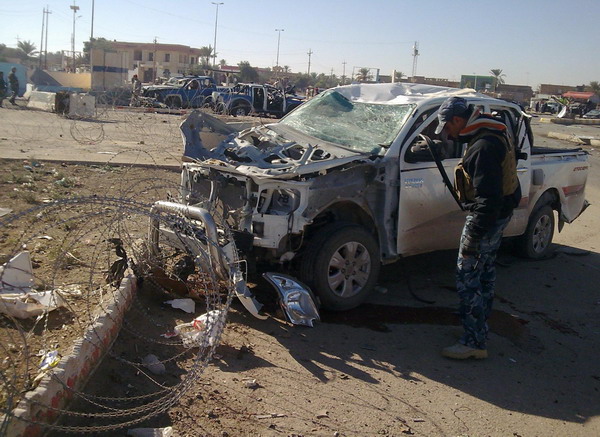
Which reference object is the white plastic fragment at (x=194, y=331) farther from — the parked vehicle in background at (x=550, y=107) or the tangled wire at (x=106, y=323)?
the parked vehicle in background at (x=550, y=107)

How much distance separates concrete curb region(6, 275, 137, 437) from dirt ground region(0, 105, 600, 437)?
180 mm

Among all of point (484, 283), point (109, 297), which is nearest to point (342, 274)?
point (484, 283)

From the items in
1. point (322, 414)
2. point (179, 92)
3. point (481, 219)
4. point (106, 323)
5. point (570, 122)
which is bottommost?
point (322, 414)

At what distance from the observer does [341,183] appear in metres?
5.78

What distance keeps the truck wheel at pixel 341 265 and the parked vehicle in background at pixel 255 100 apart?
2396 centimetres

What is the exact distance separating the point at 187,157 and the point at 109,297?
1.94 m

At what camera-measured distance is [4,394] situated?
11.9 feet

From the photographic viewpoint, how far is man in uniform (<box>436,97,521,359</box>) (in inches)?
191

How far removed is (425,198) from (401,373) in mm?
2223

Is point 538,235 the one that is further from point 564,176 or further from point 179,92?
point 179,92

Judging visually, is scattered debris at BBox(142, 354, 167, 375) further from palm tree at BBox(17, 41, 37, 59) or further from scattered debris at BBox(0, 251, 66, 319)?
palm tree at BBox(17, 41, 37, 59)

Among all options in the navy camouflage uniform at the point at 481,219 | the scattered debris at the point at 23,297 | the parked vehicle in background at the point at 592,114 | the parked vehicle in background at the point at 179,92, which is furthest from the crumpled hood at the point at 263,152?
the parked vehicle in background at the point at 592,114

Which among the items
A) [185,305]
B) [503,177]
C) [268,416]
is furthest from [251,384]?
[503,177]

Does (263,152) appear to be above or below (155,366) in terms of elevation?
above
